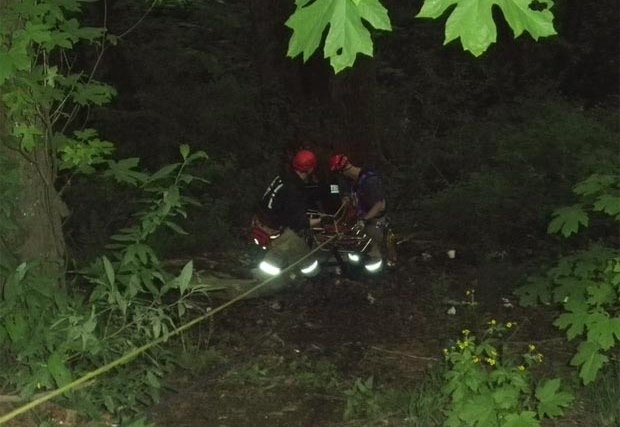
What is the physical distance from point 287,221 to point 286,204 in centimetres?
14

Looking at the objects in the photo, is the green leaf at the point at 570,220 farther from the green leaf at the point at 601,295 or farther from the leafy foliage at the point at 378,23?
the leafy foliage at the point at 378,23

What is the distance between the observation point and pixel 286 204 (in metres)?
8.55

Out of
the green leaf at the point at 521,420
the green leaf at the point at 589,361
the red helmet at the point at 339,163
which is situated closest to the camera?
the green leaf at the point at 521,420

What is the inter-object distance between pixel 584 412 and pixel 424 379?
1.06 metres

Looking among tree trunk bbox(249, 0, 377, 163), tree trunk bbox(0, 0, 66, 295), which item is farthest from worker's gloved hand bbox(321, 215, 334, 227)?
tree trunk bbox(0, 0, 66, 295)

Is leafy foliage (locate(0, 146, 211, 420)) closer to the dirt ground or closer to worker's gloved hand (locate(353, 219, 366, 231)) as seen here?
the dirt ground

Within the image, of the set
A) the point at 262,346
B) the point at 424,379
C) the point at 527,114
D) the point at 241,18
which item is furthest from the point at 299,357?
the point at 241,18

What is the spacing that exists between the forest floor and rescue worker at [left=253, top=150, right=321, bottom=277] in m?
0.28

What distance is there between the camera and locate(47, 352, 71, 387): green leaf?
4.98 m

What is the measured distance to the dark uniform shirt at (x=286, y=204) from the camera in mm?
8500

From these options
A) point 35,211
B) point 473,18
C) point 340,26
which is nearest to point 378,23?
point 340,26

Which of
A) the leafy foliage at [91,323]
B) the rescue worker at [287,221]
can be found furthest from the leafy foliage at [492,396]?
the rescue worker at [287,221]

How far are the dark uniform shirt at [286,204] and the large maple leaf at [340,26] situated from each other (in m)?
5.54

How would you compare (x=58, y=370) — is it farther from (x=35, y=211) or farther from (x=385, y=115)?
(x=385, y=115)
